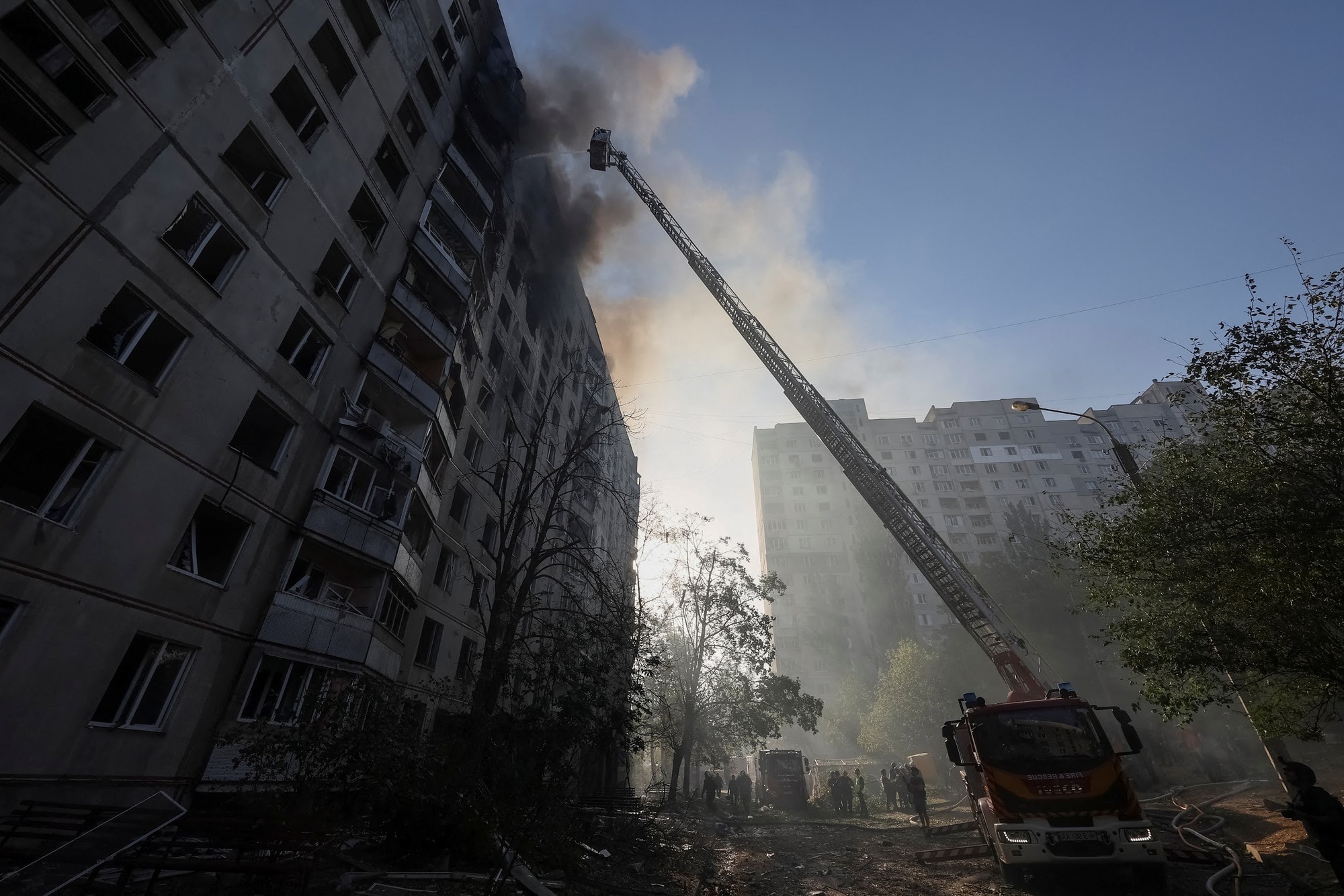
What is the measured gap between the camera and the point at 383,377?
15.3 m

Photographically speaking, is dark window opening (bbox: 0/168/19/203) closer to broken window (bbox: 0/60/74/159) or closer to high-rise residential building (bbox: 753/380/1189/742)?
broken window (bbox: 0/60/74/159)

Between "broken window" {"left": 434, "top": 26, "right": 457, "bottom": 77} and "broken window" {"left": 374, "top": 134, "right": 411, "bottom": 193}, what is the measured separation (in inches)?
195

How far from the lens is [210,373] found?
1056 centimetres

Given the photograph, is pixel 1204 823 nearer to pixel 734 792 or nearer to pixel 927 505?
pixel 734 792

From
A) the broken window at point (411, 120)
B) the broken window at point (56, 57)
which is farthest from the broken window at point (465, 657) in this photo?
the broken window at point (411, 120)

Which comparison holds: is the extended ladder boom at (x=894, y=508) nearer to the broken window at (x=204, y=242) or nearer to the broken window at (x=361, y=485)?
the broken window at (x=361, y=485)

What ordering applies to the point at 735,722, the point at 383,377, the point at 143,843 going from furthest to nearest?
the point at 735,722 < the point at 383,377 < the point at 143,843

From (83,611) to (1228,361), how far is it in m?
19.5

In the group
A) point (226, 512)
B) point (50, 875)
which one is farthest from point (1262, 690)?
point (226, 512)

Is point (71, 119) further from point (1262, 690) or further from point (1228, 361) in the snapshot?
point (1262, 690)

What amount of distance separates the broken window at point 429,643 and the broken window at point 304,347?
862cm

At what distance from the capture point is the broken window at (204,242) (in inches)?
410

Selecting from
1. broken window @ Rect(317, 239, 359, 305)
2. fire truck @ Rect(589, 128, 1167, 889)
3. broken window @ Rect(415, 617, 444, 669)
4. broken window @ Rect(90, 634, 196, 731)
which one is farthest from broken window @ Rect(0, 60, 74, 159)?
fire truck @ Rect(589, 128, 1167, 889)

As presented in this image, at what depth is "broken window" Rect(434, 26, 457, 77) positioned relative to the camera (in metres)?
19.3
